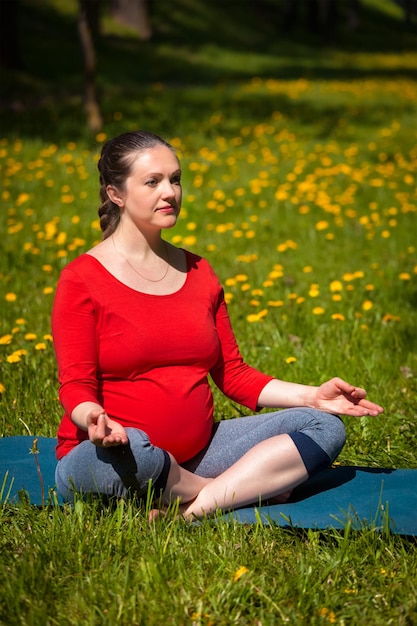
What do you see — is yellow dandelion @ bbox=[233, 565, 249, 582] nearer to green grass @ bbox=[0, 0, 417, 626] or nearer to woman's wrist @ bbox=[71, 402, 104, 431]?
green grass @ bbox=[0, 0, 417, 626]

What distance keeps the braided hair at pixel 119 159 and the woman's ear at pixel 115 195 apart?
15 mm

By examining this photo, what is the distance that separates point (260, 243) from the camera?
609 centimetres

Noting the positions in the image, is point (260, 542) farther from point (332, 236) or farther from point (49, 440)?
point (332, 236)

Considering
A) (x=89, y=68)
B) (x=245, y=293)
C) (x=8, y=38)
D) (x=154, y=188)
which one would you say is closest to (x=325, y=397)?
(x=154, y=188)

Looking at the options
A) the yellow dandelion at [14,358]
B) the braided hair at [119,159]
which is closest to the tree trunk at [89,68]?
the yellow dandelion at [14,358]

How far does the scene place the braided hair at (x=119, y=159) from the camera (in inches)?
107

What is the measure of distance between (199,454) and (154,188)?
36.1 inches

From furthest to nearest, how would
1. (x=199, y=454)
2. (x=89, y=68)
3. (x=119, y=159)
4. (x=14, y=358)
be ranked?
(x=89, y=68), (x=14, y=358), (x=199, y=454), (x=119, y=159)

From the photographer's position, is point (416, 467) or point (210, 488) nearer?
point (210, 488)

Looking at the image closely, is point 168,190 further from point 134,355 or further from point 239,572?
point 239,572

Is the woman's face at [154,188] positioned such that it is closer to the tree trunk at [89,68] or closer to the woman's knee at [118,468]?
the woman's knee at [118,468]

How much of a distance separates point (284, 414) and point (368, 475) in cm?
36

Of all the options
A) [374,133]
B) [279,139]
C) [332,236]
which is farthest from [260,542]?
[374,133]

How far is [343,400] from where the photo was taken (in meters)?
2.75
